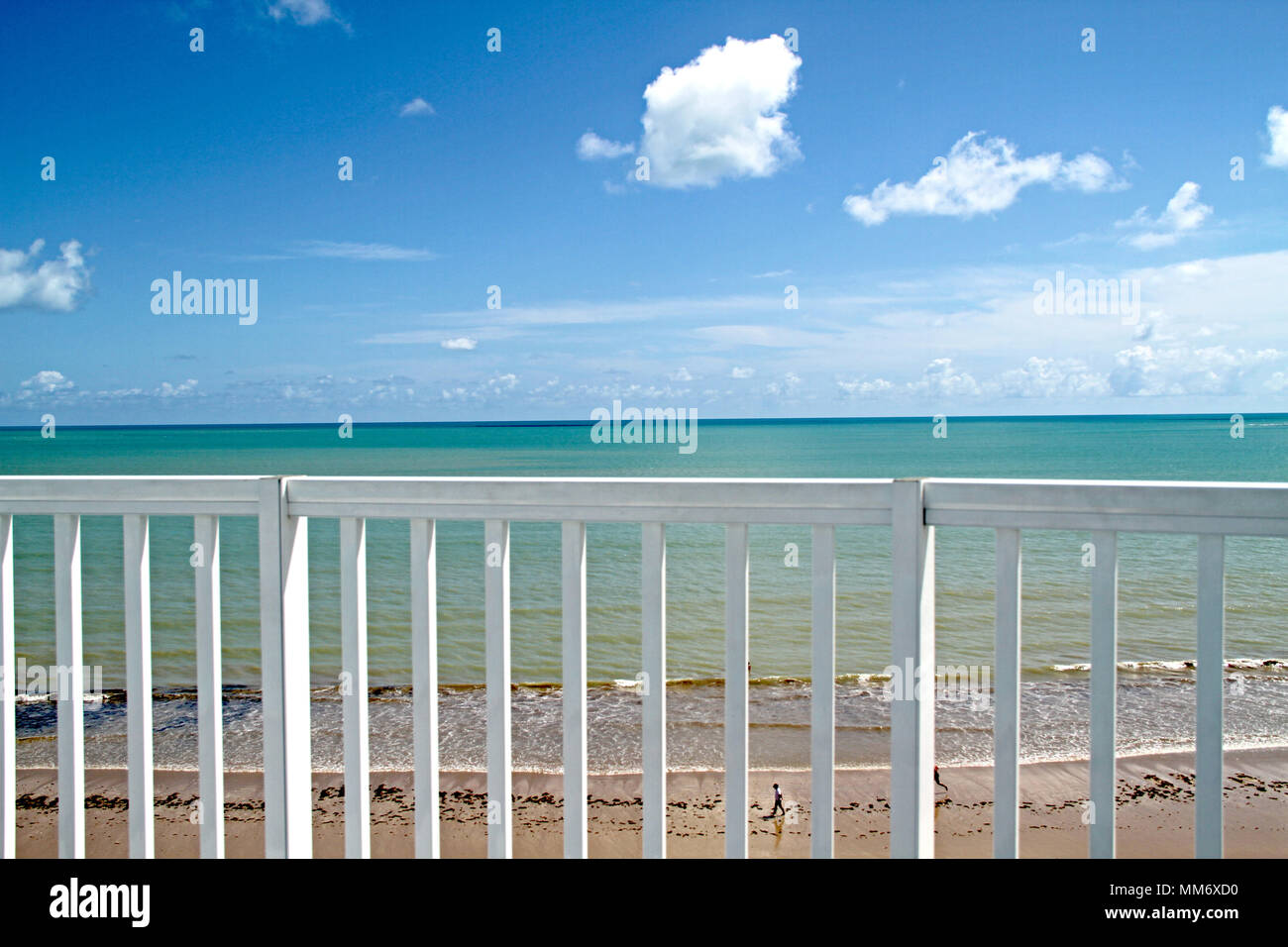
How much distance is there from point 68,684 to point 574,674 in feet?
3.21

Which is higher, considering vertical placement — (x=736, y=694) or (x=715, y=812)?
(x=736, y=694)

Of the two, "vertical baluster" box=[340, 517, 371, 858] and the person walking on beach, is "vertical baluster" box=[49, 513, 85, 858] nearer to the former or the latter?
"vertical baluster" box=[340, 517, 371, 858]

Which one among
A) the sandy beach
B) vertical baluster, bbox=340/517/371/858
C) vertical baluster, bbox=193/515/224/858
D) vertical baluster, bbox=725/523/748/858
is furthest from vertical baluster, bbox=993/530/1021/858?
the sandy beach

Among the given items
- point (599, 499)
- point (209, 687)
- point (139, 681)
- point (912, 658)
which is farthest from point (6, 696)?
point (912, 658)

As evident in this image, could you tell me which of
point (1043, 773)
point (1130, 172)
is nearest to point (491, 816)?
point (1043, 773)

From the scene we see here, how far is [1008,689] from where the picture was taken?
1.27 m

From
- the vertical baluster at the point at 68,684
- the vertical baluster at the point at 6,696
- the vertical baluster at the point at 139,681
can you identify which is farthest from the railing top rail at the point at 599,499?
the vertical baluster at the point at 6,696

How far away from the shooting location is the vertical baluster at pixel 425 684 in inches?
55.9

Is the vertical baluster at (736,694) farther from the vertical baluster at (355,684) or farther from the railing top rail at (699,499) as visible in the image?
the vertical baluster at (355,684)

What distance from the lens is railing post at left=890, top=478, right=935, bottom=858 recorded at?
1285 mm

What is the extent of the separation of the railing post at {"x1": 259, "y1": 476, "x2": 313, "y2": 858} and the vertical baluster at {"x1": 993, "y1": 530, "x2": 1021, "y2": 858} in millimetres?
1217

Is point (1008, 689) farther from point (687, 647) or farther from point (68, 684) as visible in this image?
point (687, 647)

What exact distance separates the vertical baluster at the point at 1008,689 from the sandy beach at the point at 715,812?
2.41m

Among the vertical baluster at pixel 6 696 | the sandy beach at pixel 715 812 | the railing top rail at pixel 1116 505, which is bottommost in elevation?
the sandy beach at pixel 715 812
